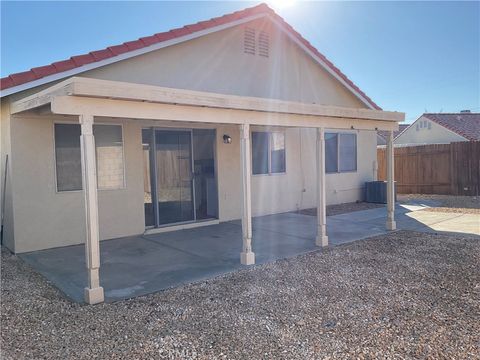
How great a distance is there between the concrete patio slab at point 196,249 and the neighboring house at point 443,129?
679 inches

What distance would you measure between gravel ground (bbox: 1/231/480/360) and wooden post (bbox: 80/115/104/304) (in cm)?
23

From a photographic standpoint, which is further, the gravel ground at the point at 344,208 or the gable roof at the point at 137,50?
the gravel ground at the point at 344,208

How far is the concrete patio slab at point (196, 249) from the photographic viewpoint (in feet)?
18.6

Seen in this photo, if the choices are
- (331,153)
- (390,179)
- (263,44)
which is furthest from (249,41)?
(390,179)

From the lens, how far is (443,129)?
1057 inches

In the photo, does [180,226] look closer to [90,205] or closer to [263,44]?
[90,205]

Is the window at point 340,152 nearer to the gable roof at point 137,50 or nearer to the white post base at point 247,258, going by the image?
the gable roof at point 137,50

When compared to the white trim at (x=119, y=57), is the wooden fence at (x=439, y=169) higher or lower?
lower

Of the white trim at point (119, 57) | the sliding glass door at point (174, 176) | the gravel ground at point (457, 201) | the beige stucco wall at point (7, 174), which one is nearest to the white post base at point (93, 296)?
the beige stucco wall at point (7, 174)

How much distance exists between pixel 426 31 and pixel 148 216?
37.2ft

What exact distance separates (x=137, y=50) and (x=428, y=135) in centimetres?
2561

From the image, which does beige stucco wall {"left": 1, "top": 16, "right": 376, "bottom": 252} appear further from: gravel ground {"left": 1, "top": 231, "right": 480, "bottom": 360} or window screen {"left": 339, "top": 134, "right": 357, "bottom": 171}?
gravel ground {"left": 1, "top": 231, "right": 480, "bottom": 360}

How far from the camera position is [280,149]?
11.6m

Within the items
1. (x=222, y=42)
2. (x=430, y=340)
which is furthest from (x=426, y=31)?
(x=430, y=340)
